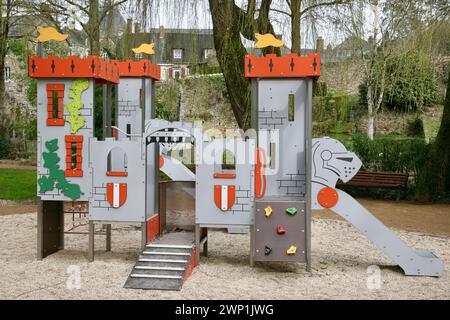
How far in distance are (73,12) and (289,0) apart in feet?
25.7

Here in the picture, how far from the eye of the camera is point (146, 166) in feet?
22.2

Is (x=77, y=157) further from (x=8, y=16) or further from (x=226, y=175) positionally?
(x=8, y=16)

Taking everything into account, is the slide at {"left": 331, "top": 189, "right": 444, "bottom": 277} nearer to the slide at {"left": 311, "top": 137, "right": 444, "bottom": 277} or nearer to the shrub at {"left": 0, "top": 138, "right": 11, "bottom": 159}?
the slide at {"left": 311, "top": 137, "right": 444, "bottom": 277}

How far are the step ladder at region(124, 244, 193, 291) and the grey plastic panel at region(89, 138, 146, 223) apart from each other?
506 mm

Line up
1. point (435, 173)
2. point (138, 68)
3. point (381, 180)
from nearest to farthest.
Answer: point (138, 68), point (435, 173), point (381, 180)

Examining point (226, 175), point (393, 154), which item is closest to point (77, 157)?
point (226, 175)

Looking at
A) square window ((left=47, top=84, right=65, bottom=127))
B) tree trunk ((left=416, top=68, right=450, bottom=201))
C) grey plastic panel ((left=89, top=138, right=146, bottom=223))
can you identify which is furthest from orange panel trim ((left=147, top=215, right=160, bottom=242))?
tree trunk ((left=416, top=68, right=450, bottom=201))

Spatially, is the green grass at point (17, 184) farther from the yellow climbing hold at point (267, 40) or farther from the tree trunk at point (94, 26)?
the yellow climbing hold at point (267, 40)

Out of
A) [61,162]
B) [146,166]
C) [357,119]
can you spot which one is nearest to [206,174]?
[146,166]

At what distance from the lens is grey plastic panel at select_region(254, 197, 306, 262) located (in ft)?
20.5

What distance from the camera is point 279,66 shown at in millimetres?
6516

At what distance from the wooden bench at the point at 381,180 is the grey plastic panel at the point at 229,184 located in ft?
23.5

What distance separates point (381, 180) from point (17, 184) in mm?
9027

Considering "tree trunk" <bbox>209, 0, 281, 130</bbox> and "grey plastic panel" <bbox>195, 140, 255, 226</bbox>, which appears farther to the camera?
"tree trunk" <bbox>209, 0, 281, 130</bbox>
